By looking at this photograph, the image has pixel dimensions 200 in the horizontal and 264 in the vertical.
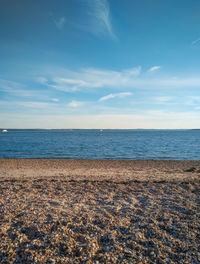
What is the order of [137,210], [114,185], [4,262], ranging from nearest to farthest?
[4,262], [137,210], [114,185]

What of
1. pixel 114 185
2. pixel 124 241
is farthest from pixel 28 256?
pixel 114 185

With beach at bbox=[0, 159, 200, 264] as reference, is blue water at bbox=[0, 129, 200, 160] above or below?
below

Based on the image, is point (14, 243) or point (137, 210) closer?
point (14, 243)

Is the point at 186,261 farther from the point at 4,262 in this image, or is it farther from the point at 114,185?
the point at 114,185

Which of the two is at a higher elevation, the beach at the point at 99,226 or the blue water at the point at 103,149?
the beach at the point at 99,226

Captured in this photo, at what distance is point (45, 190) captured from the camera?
9945 millimetres

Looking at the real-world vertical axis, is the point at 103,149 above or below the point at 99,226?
below

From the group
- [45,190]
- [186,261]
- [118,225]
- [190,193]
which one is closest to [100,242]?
[118,225]

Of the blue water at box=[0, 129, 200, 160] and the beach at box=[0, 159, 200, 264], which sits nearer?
the beach at box=[0, 159, 200, 264]

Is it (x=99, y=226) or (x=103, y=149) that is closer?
(x=99, y=226)

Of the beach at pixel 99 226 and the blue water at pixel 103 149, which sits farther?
the blue water at pixel 103 149

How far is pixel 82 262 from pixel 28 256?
1.38 metres

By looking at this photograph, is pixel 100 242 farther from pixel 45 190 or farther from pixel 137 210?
pixel 45 190

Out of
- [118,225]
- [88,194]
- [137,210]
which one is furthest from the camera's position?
[88,194]
